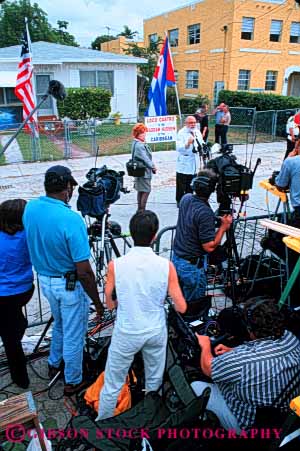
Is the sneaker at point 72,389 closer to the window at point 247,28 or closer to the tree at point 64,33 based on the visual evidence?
the window at point 247,28

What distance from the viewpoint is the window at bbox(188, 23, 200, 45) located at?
918 inches

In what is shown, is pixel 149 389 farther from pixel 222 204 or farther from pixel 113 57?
pixel 113 57

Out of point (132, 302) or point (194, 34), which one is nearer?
point (132, 302)

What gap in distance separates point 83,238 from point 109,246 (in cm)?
155

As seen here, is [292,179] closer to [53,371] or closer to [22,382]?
[53,371]

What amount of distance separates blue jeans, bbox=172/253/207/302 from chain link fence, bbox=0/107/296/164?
904cm

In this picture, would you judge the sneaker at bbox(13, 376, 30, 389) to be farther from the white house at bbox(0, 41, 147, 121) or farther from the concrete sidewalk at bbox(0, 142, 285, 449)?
the white house at bbox(0, 41, 147, 121)

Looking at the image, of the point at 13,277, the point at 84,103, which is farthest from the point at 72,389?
the point at 84,103

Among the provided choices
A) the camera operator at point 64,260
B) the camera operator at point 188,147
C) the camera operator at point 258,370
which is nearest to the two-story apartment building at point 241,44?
the camera operator at point 188,147

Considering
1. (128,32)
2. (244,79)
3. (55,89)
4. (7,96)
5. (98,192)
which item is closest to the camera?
(98,192)

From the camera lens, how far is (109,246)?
4.04 metres

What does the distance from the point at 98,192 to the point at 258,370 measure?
2.08 metres

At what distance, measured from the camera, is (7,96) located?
727 inches

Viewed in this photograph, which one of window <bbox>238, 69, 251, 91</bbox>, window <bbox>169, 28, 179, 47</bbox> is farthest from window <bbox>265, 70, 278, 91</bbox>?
window <bbox>169, 28, 179, 47</bbox>
